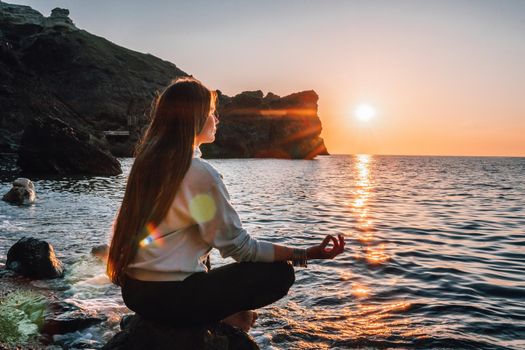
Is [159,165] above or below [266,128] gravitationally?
below

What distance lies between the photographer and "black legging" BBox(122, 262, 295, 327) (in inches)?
134

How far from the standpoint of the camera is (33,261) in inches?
307

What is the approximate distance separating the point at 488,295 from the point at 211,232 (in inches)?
258

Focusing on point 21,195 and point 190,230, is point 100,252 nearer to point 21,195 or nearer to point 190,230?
point 190,230

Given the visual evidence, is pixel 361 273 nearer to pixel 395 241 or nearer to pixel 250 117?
pixel 395 241

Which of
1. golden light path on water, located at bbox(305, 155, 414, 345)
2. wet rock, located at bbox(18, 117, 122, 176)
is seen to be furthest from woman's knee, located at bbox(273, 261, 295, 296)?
wet rock, located at bbox(18, 117, 122, 176)

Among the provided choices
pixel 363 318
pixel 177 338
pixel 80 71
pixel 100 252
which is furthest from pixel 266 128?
pixel 177 338

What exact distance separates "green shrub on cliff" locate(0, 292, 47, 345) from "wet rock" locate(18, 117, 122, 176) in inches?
1266

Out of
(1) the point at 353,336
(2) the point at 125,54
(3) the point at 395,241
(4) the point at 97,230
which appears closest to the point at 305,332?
(1) the point at 353,336

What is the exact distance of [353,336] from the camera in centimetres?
562

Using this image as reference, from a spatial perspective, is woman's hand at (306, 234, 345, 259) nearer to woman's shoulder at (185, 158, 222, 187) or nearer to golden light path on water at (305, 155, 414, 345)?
woman's shoulder at (185, 158, 222, 187)

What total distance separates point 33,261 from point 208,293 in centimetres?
581

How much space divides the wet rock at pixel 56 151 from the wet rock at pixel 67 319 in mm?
32799

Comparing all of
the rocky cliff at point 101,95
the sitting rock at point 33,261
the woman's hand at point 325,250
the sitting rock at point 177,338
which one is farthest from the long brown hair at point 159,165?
the rocky cliff at point 101,95
